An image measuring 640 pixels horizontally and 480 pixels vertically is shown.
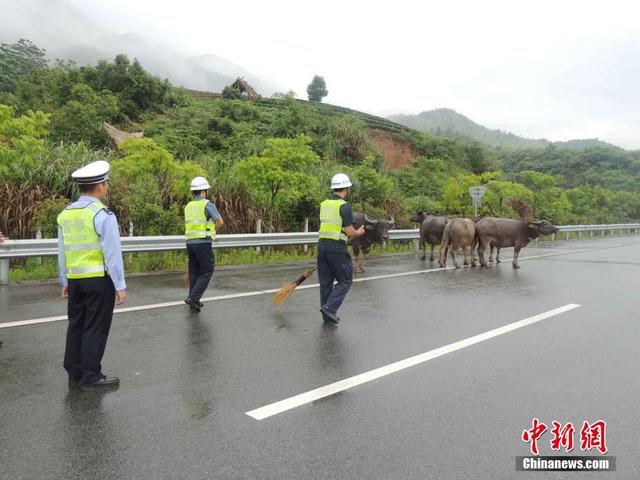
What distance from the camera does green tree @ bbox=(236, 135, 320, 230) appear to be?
14477 millimetres

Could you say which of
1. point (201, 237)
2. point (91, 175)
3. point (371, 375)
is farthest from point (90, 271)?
point (201, 237)

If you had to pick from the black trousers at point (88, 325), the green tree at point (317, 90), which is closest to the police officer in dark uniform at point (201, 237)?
the black trousers at point (88, 325)

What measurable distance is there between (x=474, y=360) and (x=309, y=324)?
2.23 metres

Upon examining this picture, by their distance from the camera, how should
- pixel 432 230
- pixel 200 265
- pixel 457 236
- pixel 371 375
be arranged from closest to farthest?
pixel 371 375
pixel 200 265
pixel 457 236
pixel 432 230

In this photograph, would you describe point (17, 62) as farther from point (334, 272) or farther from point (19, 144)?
point (334, 272)

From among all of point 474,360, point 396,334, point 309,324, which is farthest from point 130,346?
point 474,360

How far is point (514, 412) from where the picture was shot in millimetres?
3703

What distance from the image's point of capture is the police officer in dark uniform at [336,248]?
6.57m

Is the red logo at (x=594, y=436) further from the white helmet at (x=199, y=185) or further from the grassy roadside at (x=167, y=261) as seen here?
the grassy roadside at (x=167, y=261)

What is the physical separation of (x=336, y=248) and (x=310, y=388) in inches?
109

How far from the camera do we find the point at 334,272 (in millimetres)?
6734

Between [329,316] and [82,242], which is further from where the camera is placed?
[329,316]

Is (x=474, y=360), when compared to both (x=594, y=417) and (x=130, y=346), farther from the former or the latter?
(x=130, y=346)

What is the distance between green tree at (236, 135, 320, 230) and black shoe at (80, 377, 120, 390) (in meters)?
10.6
